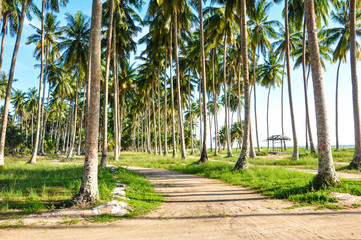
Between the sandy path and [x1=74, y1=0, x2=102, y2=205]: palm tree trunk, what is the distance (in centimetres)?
116

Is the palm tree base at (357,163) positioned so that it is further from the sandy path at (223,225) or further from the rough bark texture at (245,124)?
the sandy path at (223,225)

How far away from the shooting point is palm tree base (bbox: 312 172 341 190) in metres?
5.87

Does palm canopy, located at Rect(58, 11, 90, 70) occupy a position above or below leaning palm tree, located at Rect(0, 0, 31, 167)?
above

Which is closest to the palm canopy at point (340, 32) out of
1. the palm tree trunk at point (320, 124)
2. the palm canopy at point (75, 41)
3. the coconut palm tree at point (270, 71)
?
the coconut palm tree at point (270, 71)

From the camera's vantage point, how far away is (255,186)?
729 cm

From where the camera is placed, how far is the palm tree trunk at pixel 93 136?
5.04 m

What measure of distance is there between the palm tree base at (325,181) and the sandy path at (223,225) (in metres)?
1.48

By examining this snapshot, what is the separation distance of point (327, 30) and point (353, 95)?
14887mm

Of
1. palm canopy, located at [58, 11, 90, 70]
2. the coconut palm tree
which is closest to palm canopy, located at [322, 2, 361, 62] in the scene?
the coconut palm tree

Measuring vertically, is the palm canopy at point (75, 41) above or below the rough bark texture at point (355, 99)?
above

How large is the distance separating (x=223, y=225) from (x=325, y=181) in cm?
390

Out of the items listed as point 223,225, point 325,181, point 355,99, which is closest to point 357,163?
point 355,99

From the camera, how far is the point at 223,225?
392 centimetres

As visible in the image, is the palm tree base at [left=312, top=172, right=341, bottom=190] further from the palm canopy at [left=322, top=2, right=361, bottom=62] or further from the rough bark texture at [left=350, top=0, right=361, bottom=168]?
the palm canopy at [left=322, top=2, right=361, bottom=62]
